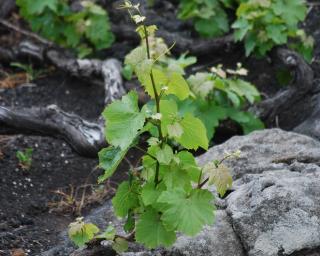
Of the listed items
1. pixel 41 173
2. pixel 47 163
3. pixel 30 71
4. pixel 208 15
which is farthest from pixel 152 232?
pixel 30 71

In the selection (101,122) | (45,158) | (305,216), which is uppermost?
(305,216)

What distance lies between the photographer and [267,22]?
450cm

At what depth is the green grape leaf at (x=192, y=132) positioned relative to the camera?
256 cm

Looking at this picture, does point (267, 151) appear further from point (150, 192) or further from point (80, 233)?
point (80, 233)

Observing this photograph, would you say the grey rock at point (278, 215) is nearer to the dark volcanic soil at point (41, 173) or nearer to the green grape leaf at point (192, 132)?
the green grape leaf at point (192, 132)

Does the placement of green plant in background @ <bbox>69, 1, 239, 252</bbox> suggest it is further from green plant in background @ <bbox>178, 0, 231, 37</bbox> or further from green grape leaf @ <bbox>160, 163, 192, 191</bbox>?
green plant in background @ <bbox>178, 0, 231, 37</bbox>

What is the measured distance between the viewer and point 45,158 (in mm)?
4188

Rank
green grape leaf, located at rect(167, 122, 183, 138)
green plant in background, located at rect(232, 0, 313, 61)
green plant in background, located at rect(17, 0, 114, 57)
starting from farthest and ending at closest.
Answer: green plant in background, located at rect(17, 0, 114, 57) < green plant in background, located at rect(232, 0, 313, 61) < green grape leaf, located at rect(167, 122, 183, 138)

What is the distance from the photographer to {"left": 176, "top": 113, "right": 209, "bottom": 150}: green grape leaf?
2557 millimetres

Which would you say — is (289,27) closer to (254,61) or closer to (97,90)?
(254,61)

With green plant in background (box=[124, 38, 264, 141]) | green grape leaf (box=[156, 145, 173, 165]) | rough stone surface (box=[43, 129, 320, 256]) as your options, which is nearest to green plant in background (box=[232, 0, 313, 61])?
green plant in background (box=[124, 38, 264, 141])

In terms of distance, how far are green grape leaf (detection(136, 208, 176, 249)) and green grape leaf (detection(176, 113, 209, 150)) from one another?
33cm

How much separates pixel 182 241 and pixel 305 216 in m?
0.55

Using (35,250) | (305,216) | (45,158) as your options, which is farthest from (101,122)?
(305,216)
